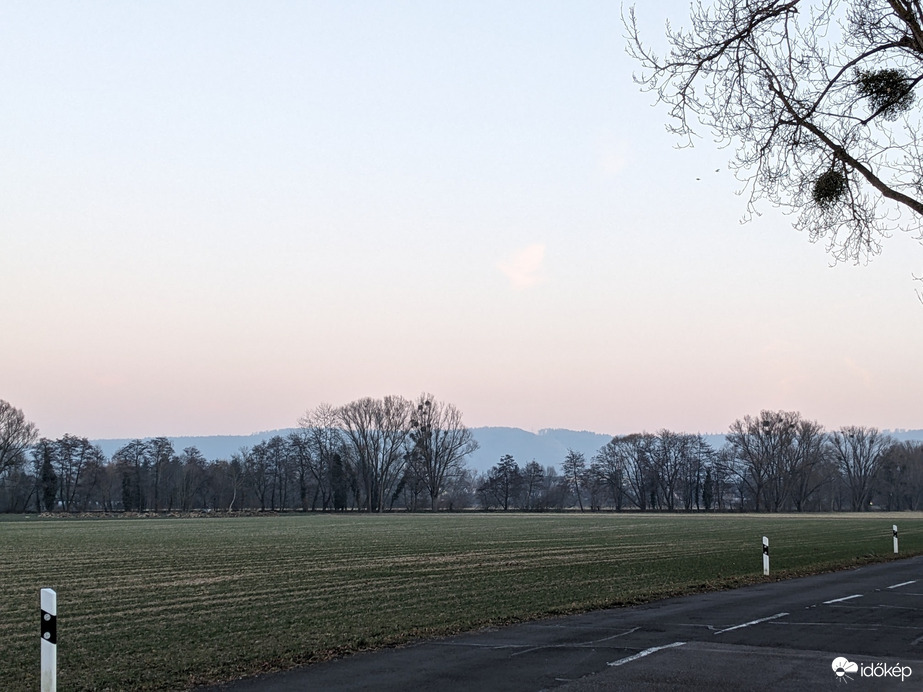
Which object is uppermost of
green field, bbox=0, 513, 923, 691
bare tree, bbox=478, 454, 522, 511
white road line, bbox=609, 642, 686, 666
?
white road line, bbox=609, 642, 686, 666

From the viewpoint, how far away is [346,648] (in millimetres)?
11555

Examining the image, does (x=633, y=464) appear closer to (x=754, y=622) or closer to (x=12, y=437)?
(x=12, y=437)

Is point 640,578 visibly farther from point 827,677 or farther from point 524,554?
point 827,677

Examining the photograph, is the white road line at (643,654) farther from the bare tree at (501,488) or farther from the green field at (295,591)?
the bare tree at (501,488)

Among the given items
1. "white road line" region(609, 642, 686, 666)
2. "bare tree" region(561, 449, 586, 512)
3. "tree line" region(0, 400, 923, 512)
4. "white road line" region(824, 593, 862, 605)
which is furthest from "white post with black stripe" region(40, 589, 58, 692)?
"bare tree" region(561, 449, 586, 512)

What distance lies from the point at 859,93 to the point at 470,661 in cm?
834

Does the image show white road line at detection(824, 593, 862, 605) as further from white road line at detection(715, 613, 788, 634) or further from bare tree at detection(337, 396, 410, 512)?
bare tree at detection(337, 396, 410, 512)

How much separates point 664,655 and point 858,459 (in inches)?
6133

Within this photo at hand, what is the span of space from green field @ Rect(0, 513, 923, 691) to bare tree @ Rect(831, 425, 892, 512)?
122289mm

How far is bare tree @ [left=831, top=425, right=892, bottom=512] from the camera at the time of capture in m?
150

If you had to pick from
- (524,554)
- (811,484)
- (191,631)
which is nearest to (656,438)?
(811,484)

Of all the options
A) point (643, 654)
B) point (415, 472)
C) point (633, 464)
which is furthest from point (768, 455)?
point (643, 654)

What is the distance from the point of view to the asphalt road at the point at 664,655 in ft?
30.0

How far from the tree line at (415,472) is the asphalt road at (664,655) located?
119 meters
